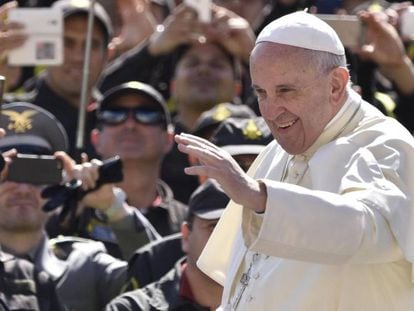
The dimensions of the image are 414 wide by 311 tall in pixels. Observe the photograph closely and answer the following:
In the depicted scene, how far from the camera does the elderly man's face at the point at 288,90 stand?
16.9 feet

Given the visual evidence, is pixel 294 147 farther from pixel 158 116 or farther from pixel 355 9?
pixel 355 9

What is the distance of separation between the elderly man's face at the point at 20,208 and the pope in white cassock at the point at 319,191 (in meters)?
2.42

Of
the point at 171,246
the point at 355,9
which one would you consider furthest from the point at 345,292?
the point at 355,9

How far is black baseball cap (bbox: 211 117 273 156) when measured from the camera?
7911 mm

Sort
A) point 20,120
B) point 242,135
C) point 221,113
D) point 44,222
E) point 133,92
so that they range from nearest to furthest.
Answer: point 44,222 < point 242,135 < point 20,120 < point 221,113 < point 133,92

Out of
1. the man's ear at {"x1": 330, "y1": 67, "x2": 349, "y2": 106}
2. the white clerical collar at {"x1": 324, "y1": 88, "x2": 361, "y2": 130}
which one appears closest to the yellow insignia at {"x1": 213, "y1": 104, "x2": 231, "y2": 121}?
the white clerical collar at {"x1": 324, "y1": 88, "x2": 361, "y2": 130}

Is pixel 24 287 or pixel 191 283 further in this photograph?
pixel 24 287

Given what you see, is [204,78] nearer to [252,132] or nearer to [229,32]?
[229,32]

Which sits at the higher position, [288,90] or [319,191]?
[288,90]

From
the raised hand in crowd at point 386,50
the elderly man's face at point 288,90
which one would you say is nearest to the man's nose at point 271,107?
the elderly man's face at point 288,90

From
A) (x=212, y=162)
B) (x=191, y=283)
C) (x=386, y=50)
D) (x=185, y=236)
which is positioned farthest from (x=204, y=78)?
(x=212, y=162)

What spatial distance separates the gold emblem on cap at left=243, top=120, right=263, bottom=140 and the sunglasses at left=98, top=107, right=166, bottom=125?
A: 95 centimetres

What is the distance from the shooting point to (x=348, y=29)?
819 cm

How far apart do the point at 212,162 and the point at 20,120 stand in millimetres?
3378
